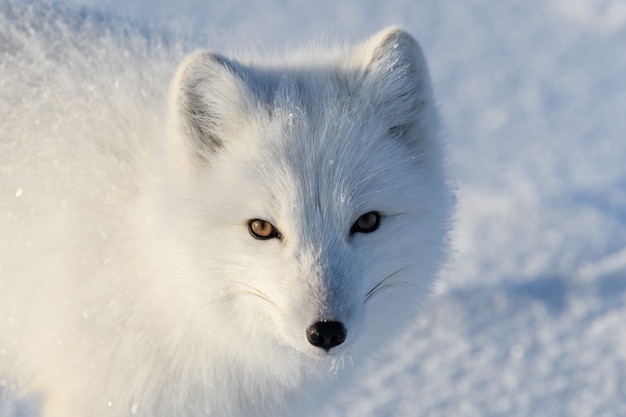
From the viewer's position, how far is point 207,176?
7.41 ft

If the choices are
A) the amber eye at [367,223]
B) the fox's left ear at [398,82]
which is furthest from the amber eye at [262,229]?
the fox's left ear at [398,82]

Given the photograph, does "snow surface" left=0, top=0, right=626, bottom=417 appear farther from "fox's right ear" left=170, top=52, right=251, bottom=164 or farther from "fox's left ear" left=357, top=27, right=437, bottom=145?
"fox's right ear" left=170, top=52, right=251, bottom=164

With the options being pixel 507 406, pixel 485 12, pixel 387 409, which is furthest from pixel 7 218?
pixel 485 12

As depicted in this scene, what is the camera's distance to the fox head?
205cm

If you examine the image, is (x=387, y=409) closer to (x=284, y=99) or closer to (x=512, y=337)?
(x=512, y=337)

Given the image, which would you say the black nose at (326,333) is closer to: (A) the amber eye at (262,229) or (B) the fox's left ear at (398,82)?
(A) the amber eye at (262,229)

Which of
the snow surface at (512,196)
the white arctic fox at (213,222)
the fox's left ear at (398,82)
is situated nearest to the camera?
the white arctic fox at (213,222)

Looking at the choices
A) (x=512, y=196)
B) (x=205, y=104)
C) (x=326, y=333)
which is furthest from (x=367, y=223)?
(x=512, y=196)

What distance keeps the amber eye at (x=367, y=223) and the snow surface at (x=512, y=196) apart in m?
0.56

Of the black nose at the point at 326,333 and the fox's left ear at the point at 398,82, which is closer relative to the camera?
the black nose at the point at 326,333

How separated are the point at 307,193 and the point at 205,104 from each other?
44 centimetres

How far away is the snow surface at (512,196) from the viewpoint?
11.3 ft

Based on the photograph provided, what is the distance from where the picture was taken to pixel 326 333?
196cm

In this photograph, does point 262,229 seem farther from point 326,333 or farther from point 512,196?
point 512,196
